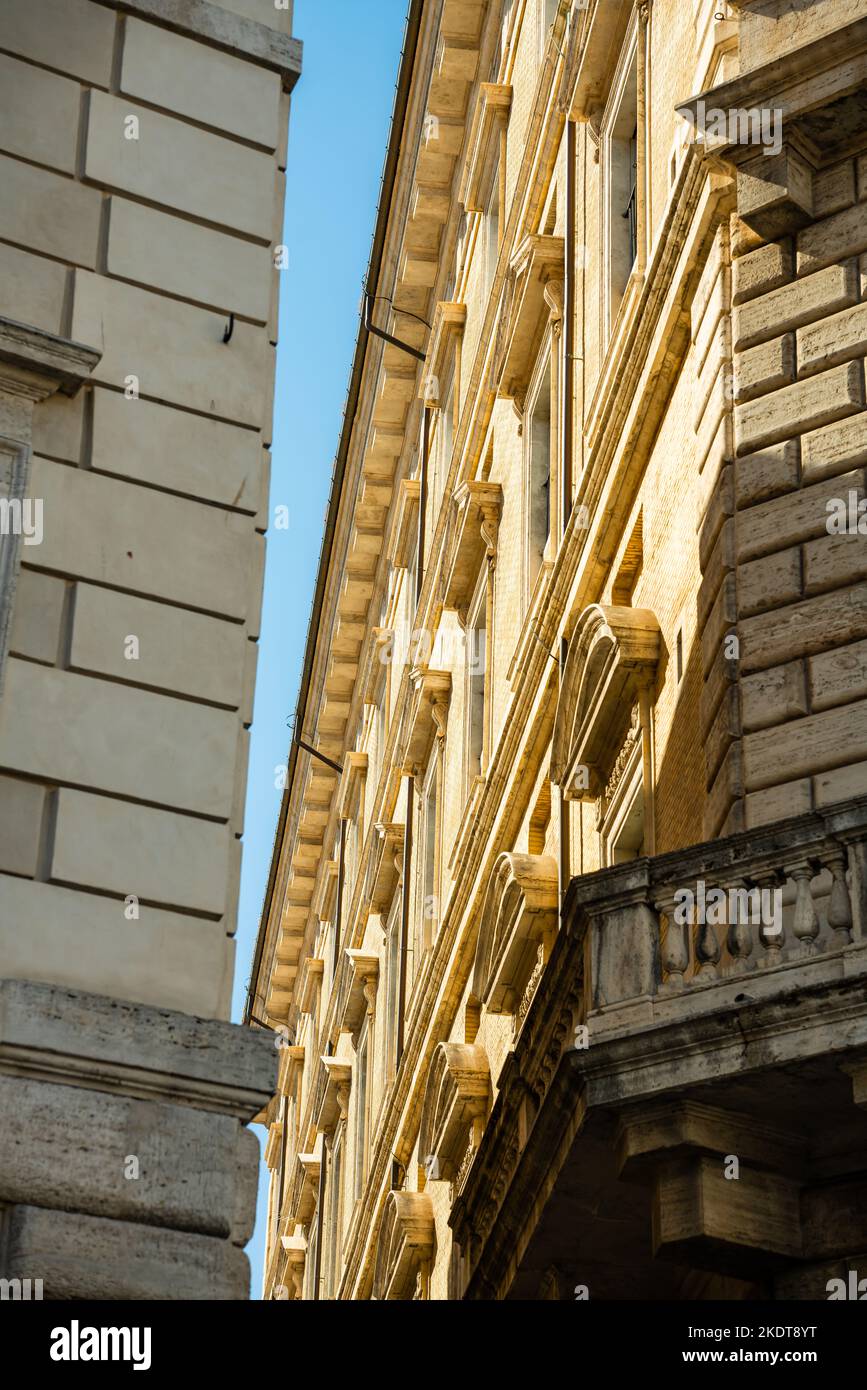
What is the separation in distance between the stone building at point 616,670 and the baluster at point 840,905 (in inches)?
0.7

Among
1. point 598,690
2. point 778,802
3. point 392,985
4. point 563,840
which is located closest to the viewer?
point 778,802

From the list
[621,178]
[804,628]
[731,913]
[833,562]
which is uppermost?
[621,178]

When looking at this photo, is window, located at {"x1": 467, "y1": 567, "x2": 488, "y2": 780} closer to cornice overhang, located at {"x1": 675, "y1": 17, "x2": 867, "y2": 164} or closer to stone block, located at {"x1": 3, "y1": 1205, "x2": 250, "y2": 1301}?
cornice overhang, located at {"x1": 675, "y1": 17, "x2": 867, "y2": 164}

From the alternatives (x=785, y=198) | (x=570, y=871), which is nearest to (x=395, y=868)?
(x=570, y=871)

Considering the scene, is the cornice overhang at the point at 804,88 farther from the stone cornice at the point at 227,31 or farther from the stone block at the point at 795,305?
the stone cornice at the point at 227,31

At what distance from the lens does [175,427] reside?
35.4 ft

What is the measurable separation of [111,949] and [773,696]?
533cm

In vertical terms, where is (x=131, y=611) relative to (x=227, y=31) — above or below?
below

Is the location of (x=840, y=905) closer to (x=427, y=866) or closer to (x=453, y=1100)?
(x=453, y=1100)

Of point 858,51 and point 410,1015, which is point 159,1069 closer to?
point 858,51

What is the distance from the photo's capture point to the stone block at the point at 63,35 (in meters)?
11.1

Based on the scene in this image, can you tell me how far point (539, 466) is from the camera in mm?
23297

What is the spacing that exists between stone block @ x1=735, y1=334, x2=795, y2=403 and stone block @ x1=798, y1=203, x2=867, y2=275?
528 millimetres

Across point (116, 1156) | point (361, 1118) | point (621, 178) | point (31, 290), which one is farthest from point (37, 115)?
point (361, 1118)
